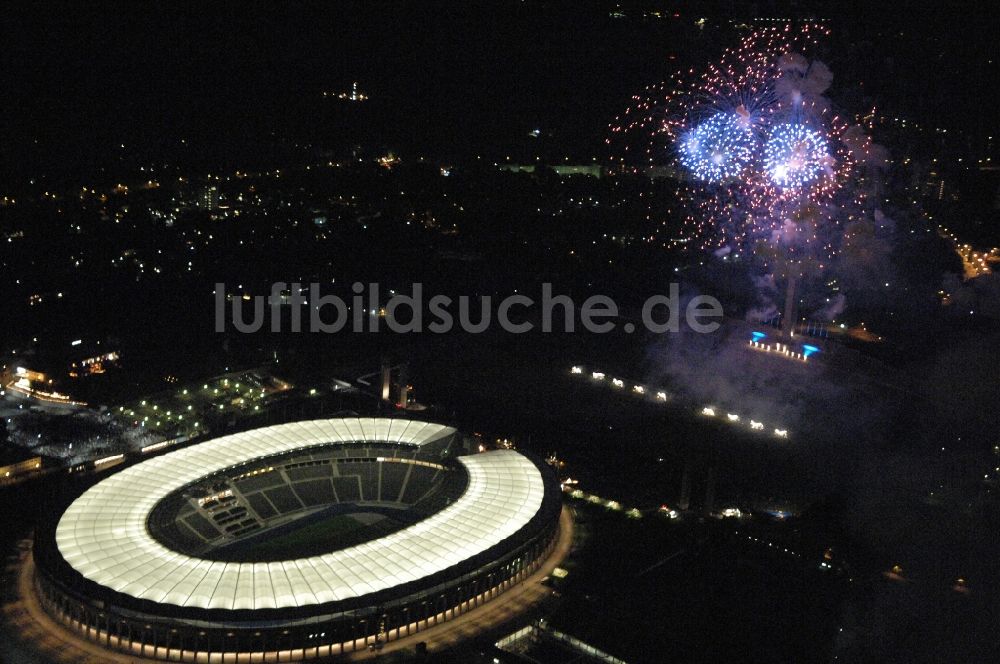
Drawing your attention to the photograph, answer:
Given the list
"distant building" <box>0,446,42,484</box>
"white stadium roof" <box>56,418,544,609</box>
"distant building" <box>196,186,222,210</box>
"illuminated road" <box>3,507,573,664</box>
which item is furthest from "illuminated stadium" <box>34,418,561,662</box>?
"distant building" <box>196,186,222,210</box>

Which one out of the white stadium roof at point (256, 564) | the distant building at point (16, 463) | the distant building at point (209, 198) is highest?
the distant building at point (209, 198)

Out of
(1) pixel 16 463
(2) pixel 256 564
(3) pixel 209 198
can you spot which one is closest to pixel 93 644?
(2) pixel 256 564

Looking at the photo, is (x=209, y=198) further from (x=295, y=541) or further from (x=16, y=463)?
(x=295, y=541)

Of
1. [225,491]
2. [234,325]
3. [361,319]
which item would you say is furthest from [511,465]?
[234,325]

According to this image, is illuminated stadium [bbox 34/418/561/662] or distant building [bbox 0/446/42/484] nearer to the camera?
illuminated stadium [bbox 34/418/561/662]

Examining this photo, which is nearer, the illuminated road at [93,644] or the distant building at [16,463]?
the illuminated road at [93,644]

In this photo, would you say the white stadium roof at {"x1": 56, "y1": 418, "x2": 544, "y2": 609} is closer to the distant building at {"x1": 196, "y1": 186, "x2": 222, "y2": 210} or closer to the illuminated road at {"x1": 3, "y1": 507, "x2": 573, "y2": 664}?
the illuminated road at {"x1": 3, "y1": 507, "x2": 573, "y2": 664}

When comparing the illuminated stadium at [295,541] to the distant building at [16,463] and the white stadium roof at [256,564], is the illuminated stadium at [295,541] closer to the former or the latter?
the white stadium roof at [256,564]

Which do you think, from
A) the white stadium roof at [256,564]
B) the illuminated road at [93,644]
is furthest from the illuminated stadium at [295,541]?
the illuminated road at [93,644]
